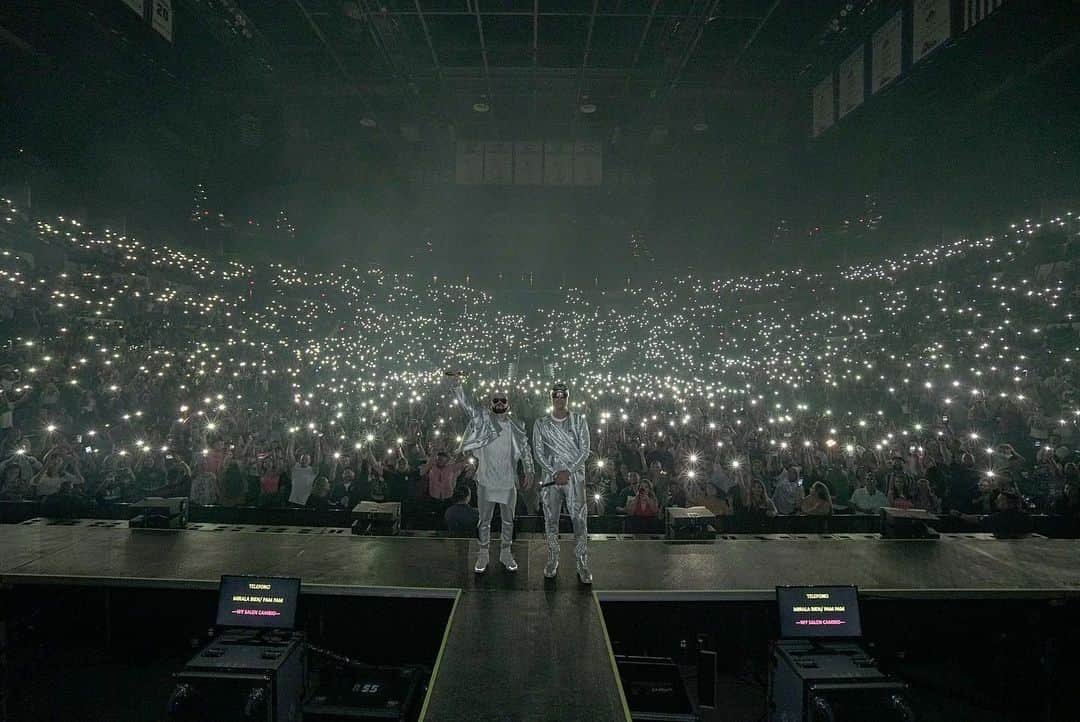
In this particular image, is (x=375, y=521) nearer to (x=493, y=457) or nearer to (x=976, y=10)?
(x=493, y=457)

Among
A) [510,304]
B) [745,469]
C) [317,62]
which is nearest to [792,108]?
[745,469]

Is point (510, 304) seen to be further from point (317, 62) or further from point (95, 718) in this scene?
point (95, 718)

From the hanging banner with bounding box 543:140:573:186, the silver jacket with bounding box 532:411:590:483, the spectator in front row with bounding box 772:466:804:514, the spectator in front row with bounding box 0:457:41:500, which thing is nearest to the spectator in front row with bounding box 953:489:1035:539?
the spectator in front row with bounding box 772:466:804:514

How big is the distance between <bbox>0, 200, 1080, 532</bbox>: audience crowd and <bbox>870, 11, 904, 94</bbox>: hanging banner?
21.6 feet

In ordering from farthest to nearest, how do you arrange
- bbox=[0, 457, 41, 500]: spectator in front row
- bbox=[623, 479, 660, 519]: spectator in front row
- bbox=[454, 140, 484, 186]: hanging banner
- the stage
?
1. bbox=[454, 140, 484, 186]: hanging banner
2. bbox=[0, 457, 41, 500]: spectator in front row
3. bbox=[623, 479, 660, 519]: spectator in front row
4. the stage

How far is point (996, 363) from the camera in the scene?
50.8 ft

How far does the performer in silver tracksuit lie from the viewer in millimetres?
5145

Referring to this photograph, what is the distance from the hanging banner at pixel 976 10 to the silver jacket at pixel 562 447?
6.88m

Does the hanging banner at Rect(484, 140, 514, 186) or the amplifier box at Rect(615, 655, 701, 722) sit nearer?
the amplifier box at Rect(615, 655, 701, 722)

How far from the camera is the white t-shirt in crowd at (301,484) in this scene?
8742 millimetres

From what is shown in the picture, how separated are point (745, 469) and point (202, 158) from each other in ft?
43.7

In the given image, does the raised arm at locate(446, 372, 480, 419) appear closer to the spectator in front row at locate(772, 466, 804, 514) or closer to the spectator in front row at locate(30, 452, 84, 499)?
the spectator in front row at locate(772, 466, 804, 514)

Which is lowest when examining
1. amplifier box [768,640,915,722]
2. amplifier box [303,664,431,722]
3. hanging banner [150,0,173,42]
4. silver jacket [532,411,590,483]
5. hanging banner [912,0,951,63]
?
amplifier box [303,664,431,722]

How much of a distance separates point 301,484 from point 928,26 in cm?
1198
